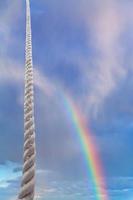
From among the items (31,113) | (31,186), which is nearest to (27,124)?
(31,113)

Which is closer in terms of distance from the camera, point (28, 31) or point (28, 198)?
point (28, 198)

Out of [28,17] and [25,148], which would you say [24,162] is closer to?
[25,148]

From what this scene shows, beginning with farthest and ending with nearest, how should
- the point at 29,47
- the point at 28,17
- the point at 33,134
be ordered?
the point at 28,17
the point at 29,47
the point at 33,134

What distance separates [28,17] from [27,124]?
149cm

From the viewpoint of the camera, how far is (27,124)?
2.27m

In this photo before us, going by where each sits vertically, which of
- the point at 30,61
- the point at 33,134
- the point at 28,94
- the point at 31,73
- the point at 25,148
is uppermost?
the point at 30,61

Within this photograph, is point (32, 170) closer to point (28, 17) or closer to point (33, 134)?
point (33, 134)

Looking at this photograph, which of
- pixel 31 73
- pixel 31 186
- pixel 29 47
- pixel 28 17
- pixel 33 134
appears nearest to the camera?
pixel 31 186

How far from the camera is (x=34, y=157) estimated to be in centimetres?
208

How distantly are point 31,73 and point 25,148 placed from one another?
0.81 metres

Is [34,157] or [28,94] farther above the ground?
[28,94]

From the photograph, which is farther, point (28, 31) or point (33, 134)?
point (28, 31)

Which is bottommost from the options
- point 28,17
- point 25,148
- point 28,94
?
point 25,148

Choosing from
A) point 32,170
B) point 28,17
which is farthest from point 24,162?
point 28,17
